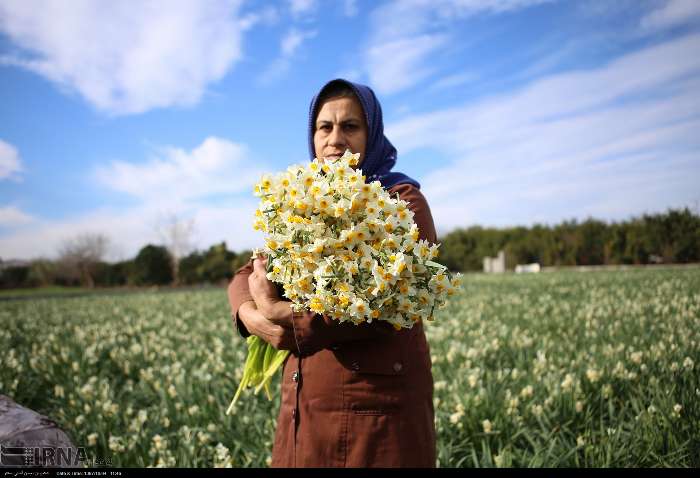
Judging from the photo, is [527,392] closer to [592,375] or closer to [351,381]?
[592,375]

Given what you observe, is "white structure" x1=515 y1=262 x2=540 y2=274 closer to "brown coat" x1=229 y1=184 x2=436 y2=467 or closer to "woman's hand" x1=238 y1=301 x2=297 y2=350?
"brown coat" x1=229 y1=184 x2=436 y2=467

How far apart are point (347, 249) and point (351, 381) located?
23.6 inches

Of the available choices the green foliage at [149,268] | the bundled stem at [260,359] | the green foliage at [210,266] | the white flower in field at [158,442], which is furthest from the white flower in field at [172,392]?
the green foliage at [149,268]

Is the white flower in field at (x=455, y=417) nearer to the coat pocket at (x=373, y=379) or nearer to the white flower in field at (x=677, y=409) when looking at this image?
the white flower in field at (x=677, y=409)

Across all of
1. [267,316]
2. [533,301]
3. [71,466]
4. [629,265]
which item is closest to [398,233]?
[267,316]

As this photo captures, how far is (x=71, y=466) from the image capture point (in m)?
1.89

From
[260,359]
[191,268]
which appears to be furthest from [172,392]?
[191,268]

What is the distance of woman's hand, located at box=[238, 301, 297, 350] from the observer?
1775 millimetres

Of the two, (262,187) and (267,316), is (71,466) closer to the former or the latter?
(267,316)

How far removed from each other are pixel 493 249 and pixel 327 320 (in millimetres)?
34301

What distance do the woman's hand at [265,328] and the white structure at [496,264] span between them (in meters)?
31.4

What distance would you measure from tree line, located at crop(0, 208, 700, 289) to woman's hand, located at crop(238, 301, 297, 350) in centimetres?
2064

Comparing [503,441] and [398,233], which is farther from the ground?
[398,233]
